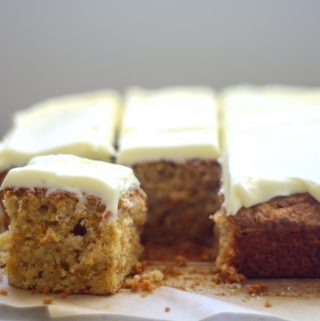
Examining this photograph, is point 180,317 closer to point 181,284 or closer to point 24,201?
point 181,284

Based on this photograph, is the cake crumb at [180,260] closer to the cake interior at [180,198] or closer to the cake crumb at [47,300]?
the cake interior at [180,198]

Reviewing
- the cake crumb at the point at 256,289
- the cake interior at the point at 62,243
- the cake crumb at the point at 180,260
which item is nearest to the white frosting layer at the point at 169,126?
the cake crumb at the point at 180,260

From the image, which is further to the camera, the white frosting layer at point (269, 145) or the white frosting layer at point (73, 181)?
the white frosting layer at point (269, 145)

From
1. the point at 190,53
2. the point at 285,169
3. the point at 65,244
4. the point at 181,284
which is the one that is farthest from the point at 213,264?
the point at 190,53

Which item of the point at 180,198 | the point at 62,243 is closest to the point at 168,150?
the point at 180,198

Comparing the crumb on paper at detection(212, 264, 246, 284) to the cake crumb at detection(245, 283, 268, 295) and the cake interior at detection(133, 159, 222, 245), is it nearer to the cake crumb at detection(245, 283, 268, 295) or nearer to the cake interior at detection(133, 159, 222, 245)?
the cake crumb at detection(245, 283, 268, 295)
